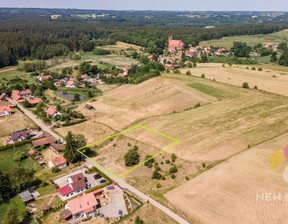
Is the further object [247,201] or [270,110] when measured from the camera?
[270,110]

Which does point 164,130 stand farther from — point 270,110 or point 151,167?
point 270,110

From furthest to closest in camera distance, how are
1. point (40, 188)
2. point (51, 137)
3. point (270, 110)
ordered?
point (270, 110) < point (51, 137) < point (40, 188)

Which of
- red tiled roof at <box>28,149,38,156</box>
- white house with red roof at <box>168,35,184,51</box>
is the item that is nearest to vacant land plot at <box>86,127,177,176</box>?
red tiled roof at <box>28,149,38,156</box>

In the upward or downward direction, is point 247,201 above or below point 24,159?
above

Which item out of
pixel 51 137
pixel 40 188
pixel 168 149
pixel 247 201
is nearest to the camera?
pixel 247 201

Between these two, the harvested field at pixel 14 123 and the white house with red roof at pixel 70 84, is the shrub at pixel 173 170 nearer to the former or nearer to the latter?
the harvested field at pixel 14 123

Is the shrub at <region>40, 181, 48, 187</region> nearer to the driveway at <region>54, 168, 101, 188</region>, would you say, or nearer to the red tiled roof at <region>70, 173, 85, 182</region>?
the driveway at <region>54, 168, 101, 188</region>

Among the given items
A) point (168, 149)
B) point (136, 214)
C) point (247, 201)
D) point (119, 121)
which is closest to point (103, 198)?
point (136, 214)
